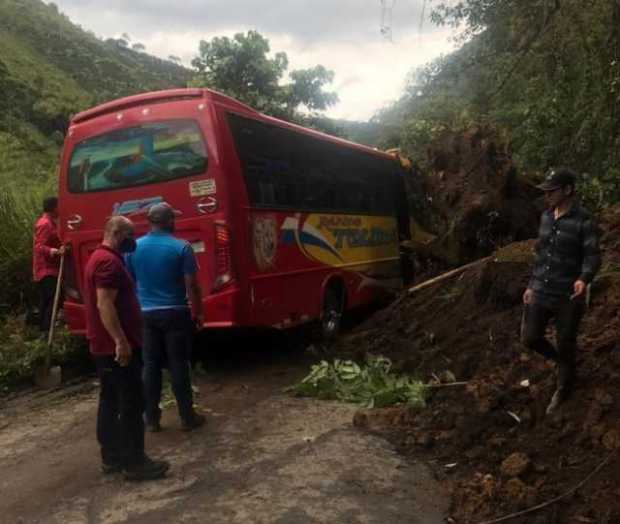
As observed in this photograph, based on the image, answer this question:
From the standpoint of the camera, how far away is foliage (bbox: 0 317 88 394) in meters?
8.03

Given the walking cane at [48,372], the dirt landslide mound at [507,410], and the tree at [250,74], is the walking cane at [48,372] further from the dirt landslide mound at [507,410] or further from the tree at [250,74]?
the tree at [250,74]

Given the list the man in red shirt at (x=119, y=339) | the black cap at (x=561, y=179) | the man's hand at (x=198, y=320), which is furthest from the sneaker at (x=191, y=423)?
the black cap at (x=561, y=179)

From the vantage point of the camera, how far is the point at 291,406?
6.71 m

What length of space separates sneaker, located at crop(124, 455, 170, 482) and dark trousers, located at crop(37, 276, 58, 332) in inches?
181

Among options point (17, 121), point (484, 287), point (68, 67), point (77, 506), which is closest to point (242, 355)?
point (484, 287)

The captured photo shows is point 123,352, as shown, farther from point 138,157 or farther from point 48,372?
point 48,372

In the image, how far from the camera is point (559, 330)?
529cm

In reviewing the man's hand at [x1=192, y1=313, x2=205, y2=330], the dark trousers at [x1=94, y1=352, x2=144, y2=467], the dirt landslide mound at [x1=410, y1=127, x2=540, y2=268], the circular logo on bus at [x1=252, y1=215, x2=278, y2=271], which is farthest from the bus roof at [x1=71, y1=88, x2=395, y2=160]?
the dirt landslide mound at [x1=410, y1=127, x2=540, y2=268]

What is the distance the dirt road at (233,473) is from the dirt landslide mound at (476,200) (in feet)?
17.8

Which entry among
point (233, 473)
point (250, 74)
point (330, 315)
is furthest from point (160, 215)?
point (250, 74)

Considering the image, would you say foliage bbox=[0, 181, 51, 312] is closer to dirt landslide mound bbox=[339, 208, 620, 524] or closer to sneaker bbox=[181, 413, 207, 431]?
dirt landslide mound bbox=[339, 208, 620, 524]

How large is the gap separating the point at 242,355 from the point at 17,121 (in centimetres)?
1924

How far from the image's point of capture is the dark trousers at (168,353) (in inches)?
233

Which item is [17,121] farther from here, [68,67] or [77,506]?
[77,506]
